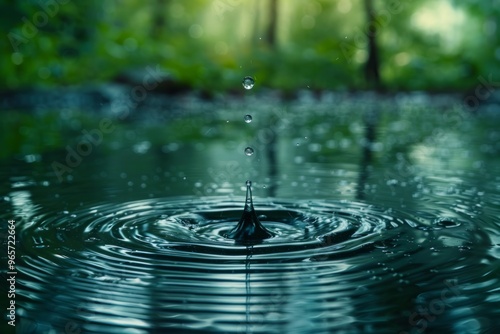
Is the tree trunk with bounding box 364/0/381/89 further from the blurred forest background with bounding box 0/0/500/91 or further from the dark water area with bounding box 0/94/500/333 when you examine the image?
→ the dark water area with bounding box 0/94/500/333

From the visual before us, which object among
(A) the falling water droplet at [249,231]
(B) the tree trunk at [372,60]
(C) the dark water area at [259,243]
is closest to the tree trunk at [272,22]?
(B) the tree trunk at [372,60]

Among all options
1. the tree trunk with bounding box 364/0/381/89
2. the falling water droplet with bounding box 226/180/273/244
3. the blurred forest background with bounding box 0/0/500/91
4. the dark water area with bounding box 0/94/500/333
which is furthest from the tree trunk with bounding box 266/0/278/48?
the falling water droplet with bounding box 226/180/273/244

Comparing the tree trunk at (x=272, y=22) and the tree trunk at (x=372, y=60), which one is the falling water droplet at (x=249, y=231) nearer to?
the tree trunk at (x=372, y=60)

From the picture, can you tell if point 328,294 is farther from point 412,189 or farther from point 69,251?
point 412,189

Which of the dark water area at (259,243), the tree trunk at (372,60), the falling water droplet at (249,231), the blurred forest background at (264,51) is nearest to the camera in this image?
the dark water area at (259,243)

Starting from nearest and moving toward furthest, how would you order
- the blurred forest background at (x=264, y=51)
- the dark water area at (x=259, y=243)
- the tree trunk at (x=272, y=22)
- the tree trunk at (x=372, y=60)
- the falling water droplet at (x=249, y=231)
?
the dark water area at (x=259, y=243) < the falling water droplet at (x=249, y=231) < the blurred forest background at (x=264, y=51) < the tree trunk at (x=372, y=60) < the tree trunk at (x=272, y=22)

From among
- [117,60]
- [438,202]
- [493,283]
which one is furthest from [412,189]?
[117,60]
